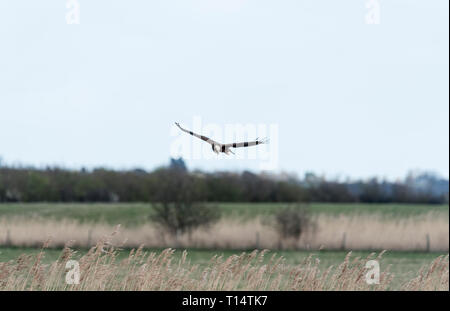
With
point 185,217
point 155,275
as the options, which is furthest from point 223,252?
point 155,275

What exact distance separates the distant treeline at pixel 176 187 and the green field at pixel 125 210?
43 cm

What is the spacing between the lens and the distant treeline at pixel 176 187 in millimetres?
23141

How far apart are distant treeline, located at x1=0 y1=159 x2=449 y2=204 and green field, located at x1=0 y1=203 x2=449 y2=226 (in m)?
0.43

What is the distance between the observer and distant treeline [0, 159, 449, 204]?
2314 centimetres

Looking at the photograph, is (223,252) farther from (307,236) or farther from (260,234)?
(307,236)

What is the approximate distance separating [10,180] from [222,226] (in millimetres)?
11713

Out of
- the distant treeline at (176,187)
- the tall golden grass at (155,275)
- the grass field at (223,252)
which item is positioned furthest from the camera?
the distant treeline at (176,187)

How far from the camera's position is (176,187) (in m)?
29.2

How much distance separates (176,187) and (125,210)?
12986 millimetres

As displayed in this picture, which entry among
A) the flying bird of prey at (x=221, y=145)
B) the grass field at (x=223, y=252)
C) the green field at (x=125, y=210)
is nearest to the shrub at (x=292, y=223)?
the grass field at (x=223, y=252)

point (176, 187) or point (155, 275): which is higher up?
point (155, 275)

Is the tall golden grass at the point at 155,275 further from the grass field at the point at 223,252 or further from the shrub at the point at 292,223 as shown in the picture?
the shrub at the point at 292,223
